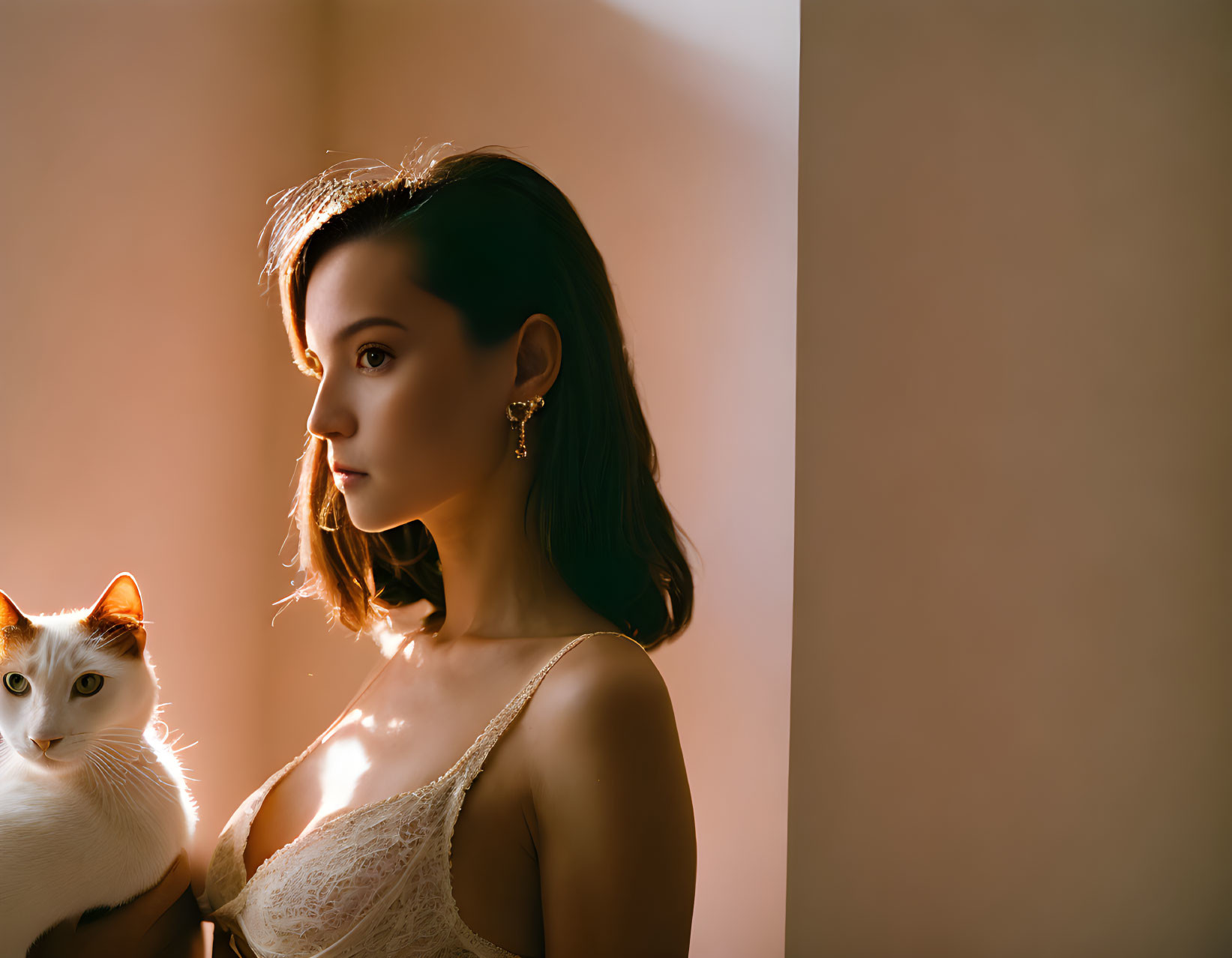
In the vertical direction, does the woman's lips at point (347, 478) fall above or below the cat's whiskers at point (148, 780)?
above

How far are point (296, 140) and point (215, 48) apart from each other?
25cm

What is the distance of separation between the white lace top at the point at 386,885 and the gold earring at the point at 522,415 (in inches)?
9.9

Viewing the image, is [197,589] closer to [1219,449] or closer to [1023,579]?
[1023,579]

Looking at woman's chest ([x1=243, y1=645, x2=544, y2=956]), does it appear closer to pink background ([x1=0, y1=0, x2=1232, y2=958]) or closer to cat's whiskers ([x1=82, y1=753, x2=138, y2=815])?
cat's whiskers ([x1=82, y1=753, x2=138, y2=815])

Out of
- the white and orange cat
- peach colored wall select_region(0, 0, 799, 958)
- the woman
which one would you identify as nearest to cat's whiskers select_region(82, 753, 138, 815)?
the white and orange cat

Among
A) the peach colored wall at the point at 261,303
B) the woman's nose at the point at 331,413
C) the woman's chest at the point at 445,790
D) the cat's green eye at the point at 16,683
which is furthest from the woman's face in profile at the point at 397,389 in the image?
the peach colored wall at the point at 261,303

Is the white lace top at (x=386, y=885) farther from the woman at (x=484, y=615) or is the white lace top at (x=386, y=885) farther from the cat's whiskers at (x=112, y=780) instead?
the cat's whiskers at (x=112, y=780)

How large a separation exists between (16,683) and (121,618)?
0.10 meters

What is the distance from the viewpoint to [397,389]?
0.92 meters

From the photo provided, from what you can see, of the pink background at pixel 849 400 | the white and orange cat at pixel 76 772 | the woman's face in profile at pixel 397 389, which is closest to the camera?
the white and orange cat at pixel 76 772

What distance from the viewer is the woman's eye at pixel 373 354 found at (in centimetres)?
94

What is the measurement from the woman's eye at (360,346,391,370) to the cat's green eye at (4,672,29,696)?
1.33 ft

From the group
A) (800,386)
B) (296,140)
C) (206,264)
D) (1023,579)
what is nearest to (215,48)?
(296,140)

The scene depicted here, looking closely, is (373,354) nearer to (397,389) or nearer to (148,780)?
(397,389)
